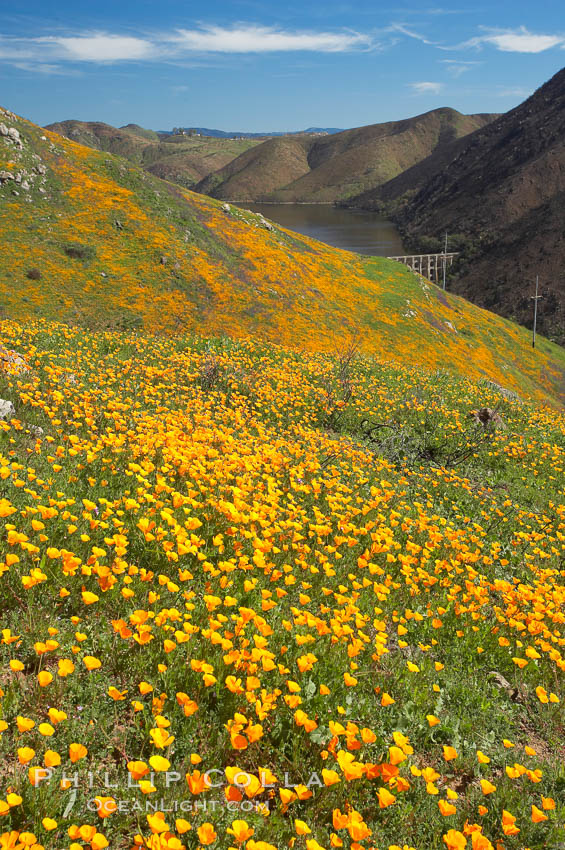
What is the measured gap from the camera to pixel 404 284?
43.1 meters

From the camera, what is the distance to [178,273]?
2898 centimetres

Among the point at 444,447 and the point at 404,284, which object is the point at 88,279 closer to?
the point at 444,447

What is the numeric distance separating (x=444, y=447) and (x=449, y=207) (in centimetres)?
13424

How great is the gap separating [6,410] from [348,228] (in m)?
155

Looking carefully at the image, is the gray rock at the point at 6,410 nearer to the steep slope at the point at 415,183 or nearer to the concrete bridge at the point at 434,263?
the concrete bridge at the point at 434,263

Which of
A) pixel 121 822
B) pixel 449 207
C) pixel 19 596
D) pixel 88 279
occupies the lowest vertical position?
pixel 121 822

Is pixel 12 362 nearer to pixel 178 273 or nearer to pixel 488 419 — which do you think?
pixel 488 419

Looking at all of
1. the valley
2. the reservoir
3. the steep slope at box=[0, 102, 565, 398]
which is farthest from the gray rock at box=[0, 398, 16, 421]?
the reservoir

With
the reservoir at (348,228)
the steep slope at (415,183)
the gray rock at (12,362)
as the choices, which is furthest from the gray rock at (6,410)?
the steep slope at (415,183)

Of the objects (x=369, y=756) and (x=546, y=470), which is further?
(x=546, y=470)

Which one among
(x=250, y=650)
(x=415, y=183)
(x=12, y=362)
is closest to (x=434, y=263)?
(x=12, y=362)

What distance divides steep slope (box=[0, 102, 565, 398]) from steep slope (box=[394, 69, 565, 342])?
44.0 meters

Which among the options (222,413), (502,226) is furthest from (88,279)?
(502,226)

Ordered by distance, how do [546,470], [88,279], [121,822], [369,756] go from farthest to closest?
[88,279], [546,470], [369,756], [121,822]
